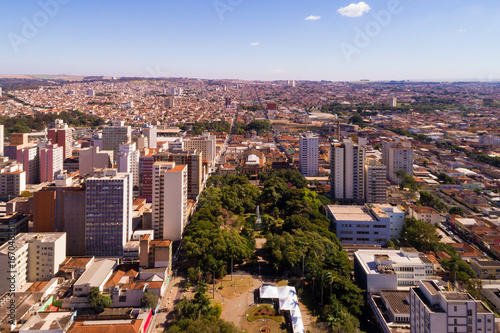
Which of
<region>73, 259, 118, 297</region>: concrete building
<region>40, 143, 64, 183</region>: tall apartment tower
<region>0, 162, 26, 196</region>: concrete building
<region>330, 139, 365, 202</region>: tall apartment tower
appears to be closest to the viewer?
<region>73, 259, 118, 297</region>: concrete building

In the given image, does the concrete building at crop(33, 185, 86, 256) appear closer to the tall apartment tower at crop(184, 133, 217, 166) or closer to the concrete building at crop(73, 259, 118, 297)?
the concrete building at crop(73, 259, 118, 297)

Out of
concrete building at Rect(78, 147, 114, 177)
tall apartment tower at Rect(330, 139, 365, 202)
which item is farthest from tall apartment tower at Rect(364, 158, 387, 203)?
concrete building at Rect(78, 147, 114, 177)

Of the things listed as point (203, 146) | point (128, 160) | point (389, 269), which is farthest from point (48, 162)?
point (389, 269)

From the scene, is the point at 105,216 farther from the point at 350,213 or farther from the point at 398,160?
the point at 398,160

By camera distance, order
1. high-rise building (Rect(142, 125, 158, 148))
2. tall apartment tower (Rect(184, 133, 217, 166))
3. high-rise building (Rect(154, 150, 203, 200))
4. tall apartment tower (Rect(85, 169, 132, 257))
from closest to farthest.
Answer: tall apartment tower (Rect(85, 169, 132, 257)), high-rise building (Rect(154, 150, 203, 200)), tall apartment tower (Rect(184, 133, 217, 166)), high-rise building (Rect(142, 125, 158, 148))

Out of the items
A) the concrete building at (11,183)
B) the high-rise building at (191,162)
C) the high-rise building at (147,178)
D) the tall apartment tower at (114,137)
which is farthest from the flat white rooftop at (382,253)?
the tall apartment tower at (114,137)

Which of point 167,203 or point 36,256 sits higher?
point 167,203

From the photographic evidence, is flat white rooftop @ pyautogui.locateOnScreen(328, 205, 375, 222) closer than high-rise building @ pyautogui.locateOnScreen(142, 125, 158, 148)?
Yes
